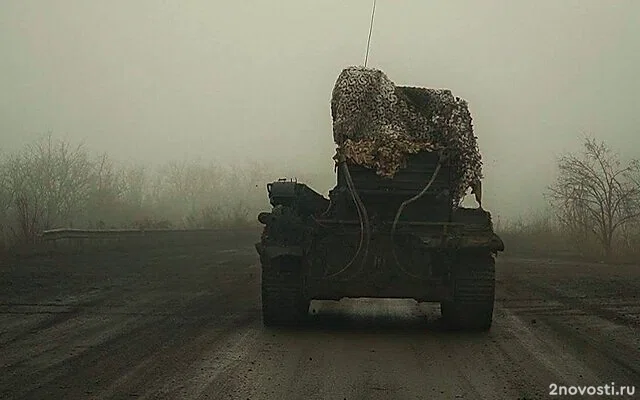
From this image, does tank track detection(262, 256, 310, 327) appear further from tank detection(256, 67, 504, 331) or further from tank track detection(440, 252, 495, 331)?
tank track detection(440, 252, 495, 331)

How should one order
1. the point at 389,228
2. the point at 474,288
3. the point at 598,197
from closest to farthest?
1. the point at 474,288
2. the point at 389,228
3. the point at 598,197

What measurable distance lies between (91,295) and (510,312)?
6.72m

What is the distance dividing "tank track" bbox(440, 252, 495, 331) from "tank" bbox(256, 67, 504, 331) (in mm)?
12

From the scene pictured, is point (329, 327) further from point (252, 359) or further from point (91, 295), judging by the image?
point (91, 295)

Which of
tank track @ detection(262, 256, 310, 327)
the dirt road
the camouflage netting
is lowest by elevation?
the dirt road

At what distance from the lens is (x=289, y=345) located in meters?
Answer: 10.6

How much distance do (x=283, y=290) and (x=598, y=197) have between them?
821 inches

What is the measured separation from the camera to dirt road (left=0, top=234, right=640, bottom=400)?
26.9ft

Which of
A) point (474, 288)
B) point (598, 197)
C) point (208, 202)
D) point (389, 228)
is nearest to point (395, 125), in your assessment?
point (389, 228)

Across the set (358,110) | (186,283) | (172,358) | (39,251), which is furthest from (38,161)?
(172,358)

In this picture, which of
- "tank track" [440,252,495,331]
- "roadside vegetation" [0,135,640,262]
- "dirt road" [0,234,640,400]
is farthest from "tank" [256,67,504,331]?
"roadside vegetation" [0,135,640,262]

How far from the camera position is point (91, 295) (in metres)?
15.4

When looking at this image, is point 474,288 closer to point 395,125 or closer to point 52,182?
point 395,125

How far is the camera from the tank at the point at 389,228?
11.8 metres
